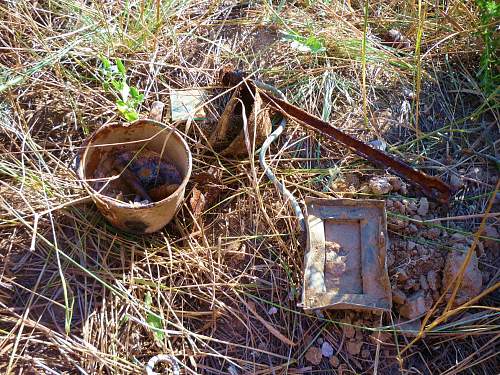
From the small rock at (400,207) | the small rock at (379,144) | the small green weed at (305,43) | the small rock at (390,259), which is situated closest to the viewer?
the small rock at (390,259)

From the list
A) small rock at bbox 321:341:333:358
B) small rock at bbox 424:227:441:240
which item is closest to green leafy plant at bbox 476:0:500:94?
small rock at bbox 424:227:441:240

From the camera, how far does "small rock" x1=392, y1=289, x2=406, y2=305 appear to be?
1.76m

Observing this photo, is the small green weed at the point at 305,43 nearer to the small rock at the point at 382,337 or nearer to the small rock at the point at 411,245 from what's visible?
the small rock at the point at 411,245

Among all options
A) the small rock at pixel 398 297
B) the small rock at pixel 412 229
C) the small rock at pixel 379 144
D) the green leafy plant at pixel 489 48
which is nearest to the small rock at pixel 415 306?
the small rock at pixel 398 297

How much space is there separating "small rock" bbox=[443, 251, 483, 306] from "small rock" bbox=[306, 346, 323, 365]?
0.46 metres

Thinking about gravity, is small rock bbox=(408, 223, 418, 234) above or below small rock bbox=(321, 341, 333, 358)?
above

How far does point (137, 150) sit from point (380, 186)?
866 mm

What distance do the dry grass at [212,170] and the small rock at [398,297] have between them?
6 centimetres

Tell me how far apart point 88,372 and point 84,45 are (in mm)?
1254

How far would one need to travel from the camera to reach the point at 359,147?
80.2 inches

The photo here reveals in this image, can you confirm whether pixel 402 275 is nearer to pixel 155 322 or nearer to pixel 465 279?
pixel 465 279

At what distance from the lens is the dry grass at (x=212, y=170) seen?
1717 millimetres

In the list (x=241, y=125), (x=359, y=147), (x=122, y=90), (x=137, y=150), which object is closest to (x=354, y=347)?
(x=359, y=147)

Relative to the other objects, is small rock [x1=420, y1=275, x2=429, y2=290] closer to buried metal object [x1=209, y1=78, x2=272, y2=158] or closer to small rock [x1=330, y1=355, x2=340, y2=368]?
small rock [x1=330, y1=355, x2=340, y2=368]
